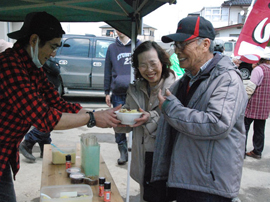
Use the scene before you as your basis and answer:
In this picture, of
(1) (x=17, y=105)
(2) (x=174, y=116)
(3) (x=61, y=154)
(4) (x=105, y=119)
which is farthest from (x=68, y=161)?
(2) (x=174, y=116)

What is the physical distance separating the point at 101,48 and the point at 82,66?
2.91 ft

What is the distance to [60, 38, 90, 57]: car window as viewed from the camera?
922cm

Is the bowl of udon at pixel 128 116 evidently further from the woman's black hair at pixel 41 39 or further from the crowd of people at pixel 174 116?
the woman's black hair at pixel 41 39

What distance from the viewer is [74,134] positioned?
6340mm

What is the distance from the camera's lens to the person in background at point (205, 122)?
5.06 feet

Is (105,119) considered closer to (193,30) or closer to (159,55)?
(159,55)

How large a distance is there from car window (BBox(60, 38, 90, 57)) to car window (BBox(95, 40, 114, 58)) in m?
0.34

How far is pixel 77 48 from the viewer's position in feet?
30.5

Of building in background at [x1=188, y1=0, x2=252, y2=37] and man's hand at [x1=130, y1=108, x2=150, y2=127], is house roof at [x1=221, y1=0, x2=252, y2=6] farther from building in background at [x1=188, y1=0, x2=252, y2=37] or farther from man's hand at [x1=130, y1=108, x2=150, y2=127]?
man's hand at [x1=130, y1=108, x2=150, y2=127]

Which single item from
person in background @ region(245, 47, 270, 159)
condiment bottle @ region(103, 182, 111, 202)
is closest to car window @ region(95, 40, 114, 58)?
person in background @ region(245, 47, 270, 159)

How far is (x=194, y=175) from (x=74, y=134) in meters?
5.05

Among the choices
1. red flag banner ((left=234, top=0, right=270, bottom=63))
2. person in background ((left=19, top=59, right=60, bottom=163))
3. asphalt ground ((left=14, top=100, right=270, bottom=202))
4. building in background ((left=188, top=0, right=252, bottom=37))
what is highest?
building in background ((left=188, top=0, right=252, bottom=37))

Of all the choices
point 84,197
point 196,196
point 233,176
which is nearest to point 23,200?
point 84,197

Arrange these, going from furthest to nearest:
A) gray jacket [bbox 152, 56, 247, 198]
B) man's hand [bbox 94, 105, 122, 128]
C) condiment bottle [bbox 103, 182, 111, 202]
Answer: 1. man's hand [bbox 94, 105, 122, 128]
2. condiment bottle [bbox 103, 182, 111, 202]
3. gray jacket [bbox 152, 56, 247, 198]
